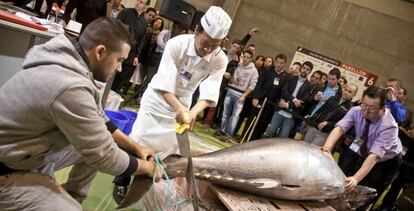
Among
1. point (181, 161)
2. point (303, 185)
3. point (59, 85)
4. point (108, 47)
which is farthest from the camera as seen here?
point (303, 185)

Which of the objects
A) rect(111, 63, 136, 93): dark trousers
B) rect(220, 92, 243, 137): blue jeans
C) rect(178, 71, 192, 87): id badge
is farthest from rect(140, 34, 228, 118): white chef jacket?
rect(220, 92, 243, 137): blue jeans

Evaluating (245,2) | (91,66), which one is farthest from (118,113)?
(245,2)

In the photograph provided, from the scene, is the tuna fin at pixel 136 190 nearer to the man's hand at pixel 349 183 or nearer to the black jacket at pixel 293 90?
the man's hand at pixel 349 183

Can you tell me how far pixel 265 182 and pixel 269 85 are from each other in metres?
4.20

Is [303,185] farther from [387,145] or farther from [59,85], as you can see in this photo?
[59,85]

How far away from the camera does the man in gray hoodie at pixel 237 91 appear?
672 cm

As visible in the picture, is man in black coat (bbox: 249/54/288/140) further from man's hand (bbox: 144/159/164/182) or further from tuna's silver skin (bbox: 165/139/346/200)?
man's hand (bbox: 144/159/164/182)

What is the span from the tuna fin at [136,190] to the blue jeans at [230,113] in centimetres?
480

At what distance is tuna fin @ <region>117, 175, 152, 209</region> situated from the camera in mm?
1978

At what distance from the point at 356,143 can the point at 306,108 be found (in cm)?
242

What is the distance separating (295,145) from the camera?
2.69 m

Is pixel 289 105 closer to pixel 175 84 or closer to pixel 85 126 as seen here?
pixel 175 84

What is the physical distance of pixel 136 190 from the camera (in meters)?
1.98

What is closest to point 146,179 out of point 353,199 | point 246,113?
point 353,199
